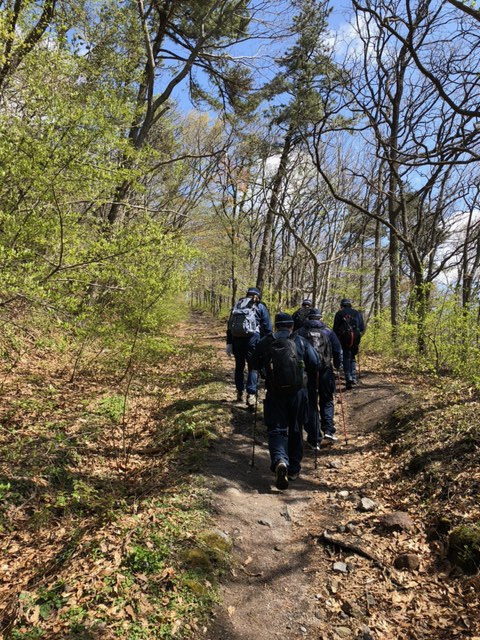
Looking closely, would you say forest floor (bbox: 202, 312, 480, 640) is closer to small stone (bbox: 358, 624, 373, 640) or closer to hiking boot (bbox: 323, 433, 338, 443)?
small stone (bbox: 358, 624, 373, 640)

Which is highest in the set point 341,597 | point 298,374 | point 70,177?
point 70,177

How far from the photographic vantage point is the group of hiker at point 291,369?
4.86 meters

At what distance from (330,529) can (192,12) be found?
42.1ft

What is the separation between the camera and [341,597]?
310cm

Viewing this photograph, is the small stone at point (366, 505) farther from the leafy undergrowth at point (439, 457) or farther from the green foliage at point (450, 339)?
the green foliage at point (450, 339)

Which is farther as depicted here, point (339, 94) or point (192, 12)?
point (339, 94)

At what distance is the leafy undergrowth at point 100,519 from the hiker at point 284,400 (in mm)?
1061

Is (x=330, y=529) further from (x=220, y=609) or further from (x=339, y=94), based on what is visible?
(x=339, y=94)

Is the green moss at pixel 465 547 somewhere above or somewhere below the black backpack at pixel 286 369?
below

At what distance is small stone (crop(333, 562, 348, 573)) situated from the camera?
3384 millimetres

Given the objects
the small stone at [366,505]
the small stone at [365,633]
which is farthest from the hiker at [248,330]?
the small stone at [365,633]

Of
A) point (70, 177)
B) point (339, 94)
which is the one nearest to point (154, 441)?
point (70, 177)

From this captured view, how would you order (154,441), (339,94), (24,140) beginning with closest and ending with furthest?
(24,140) → (154,441) → (339,94)

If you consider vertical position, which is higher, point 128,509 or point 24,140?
point 24,140
